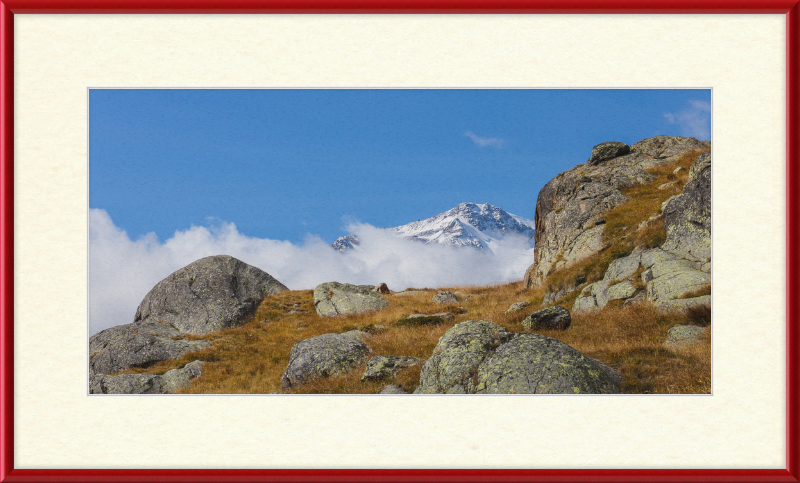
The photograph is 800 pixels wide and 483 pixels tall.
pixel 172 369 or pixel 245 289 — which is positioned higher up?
pixel 245 289

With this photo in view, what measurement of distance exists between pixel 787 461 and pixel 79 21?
18.7 m

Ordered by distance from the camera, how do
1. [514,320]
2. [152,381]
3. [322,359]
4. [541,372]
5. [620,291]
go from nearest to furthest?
[541,372], [322,359], [152,381], [620,291], [514,320]

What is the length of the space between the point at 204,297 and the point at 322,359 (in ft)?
70.5

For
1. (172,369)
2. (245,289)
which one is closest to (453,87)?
(172,369)

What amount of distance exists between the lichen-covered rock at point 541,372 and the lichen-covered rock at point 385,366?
4.38 metres

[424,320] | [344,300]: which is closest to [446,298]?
[344,300]

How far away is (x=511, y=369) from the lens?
10.4 meters

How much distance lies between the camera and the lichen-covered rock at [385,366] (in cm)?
1461

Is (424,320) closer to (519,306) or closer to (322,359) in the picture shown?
(519,306)

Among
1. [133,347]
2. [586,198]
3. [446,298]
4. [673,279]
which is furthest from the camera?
[446,298]

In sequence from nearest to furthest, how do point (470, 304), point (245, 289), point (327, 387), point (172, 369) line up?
1. point (327, 387)
2. point (172, 369)
3. point (470, 304)
4. point (245, 289)

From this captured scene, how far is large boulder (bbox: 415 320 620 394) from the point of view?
10055 mm
